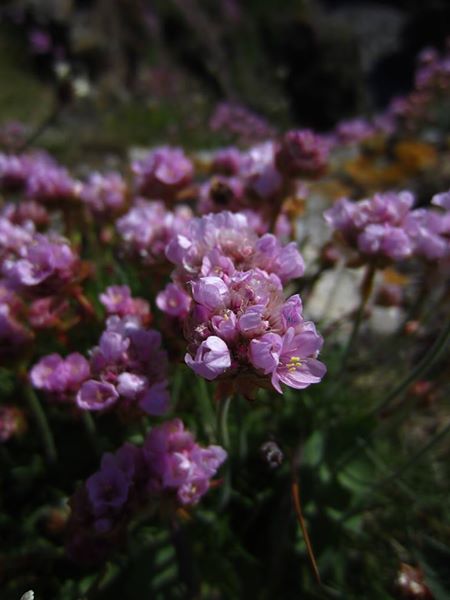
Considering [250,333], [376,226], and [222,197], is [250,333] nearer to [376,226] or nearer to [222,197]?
[376,226]

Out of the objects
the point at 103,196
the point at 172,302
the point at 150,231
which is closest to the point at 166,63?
the point at 103,196

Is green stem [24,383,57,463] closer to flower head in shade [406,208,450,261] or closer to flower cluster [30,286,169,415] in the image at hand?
flower cluster [30,286,169,415]

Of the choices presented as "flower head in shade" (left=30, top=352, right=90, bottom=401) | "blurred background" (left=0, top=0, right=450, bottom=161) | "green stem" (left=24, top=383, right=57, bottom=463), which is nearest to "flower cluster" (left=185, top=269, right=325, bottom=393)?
"flower head in shade" (left=30, top=352, right=90, bottom=401)

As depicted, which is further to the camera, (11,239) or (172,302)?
(11,239)

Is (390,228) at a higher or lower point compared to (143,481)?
higher

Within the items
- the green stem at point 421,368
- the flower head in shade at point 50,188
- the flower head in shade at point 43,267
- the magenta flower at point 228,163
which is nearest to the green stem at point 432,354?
the green stem at point 421,368

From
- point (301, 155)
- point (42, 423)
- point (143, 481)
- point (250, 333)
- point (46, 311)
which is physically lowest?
point (42, 423)

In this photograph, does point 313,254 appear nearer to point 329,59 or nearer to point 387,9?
→ point 329,59

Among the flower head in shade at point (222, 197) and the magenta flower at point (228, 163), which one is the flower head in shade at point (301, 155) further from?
the magenta flower at point (228, 163)
